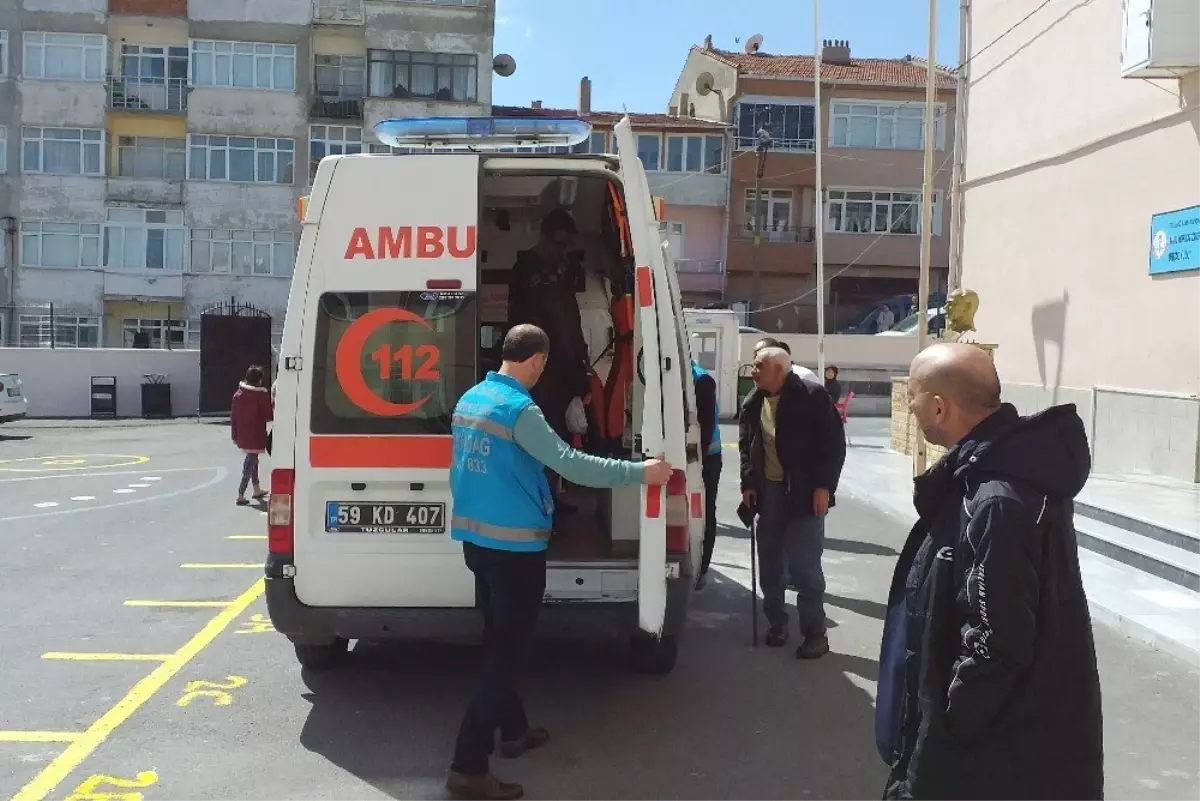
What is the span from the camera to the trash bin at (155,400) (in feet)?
90.6

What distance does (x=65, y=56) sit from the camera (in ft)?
115

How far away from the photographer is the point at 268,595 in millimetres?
4875

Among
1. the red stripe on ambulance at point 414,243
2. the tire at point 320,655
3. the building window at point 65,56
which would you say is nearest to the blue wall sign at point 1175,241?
the red stripe on ambulance at point 414,243

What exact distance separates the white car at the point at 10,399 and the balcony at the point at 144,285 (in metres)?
14.4

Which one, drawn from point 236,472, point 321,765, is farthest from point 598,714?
point 236,472

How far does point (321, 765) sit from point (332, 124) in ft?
112

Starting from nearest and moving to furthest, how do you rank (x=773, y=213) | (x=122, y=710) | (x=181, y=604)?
1. (x=122, y=710)
2. (x=181, y=604)
3. (x=773, y=213)

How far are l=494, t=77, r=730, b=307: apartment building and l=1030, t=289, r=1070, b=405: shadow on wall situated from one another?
22.2 metres

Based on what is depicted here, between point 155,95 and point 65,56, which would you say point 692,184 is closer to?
point 155,95

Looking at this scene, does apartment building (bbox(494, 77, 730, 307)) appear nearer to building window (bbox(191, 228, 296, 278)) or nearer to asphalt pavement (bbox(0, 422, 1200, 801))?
building window (bbox(191, 228, 296, 278))

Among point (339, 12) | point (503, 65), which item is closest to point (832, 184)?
point (503, 65)

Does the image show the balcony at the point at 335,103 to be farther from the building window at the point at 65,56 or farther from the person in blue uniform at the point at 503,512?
the person in blue uniform at the point at 503,512

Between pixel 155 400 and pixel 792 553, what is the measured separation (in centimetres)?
2486

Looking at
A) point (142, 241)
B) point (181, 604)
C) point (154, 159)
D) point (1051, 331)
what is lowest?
point (181, 604)
